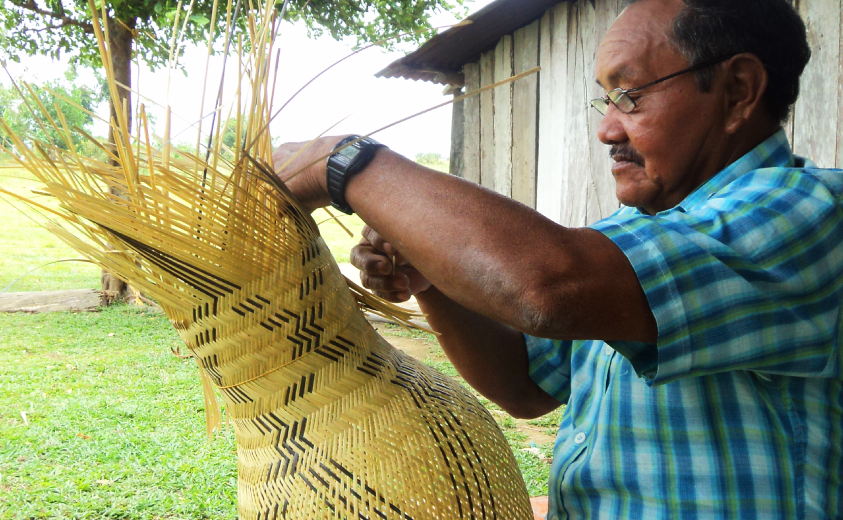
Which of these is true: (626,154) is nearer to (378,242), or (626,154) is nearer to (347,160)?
(378,242)

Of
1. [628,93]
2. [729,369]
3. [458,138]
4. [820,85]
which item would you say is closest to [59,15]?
[458,138]

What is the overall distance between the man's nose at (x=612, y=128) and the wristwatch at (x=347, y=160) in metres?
0.61

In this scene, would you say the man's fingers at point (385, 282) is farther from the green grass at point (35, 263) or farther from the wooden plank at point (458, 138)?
the green grass at point (35, 263)

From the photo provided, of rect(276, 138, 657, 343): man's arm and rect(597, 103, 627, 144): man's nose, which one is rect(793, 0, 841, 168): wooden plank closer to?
rect(597, 103, 627, 144): man's nose

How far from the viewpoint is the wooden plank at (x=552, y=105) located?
450 centimetres

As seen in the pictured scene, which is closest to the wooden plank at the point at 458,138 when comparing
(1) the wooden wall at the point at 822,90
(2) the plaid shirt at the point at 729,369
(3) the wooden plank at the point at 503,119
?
(3) the wooden plank at the point at 503,119

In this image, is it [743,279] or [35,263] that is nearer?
[743,279]

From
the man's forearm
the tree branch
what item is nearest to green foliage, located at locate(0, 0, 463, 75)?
the tree branch

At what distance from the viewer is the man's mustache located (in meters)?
1.33

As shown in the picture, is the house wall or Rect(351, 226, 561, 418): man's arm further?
the house wall

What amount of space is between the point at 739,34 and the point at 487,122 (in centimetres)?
456

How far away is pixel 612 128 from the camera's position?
1.36 m

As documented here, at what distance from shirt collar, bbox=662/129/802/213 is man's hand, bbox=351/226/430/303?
0.55 meters

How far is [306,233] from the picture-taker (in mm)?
979
